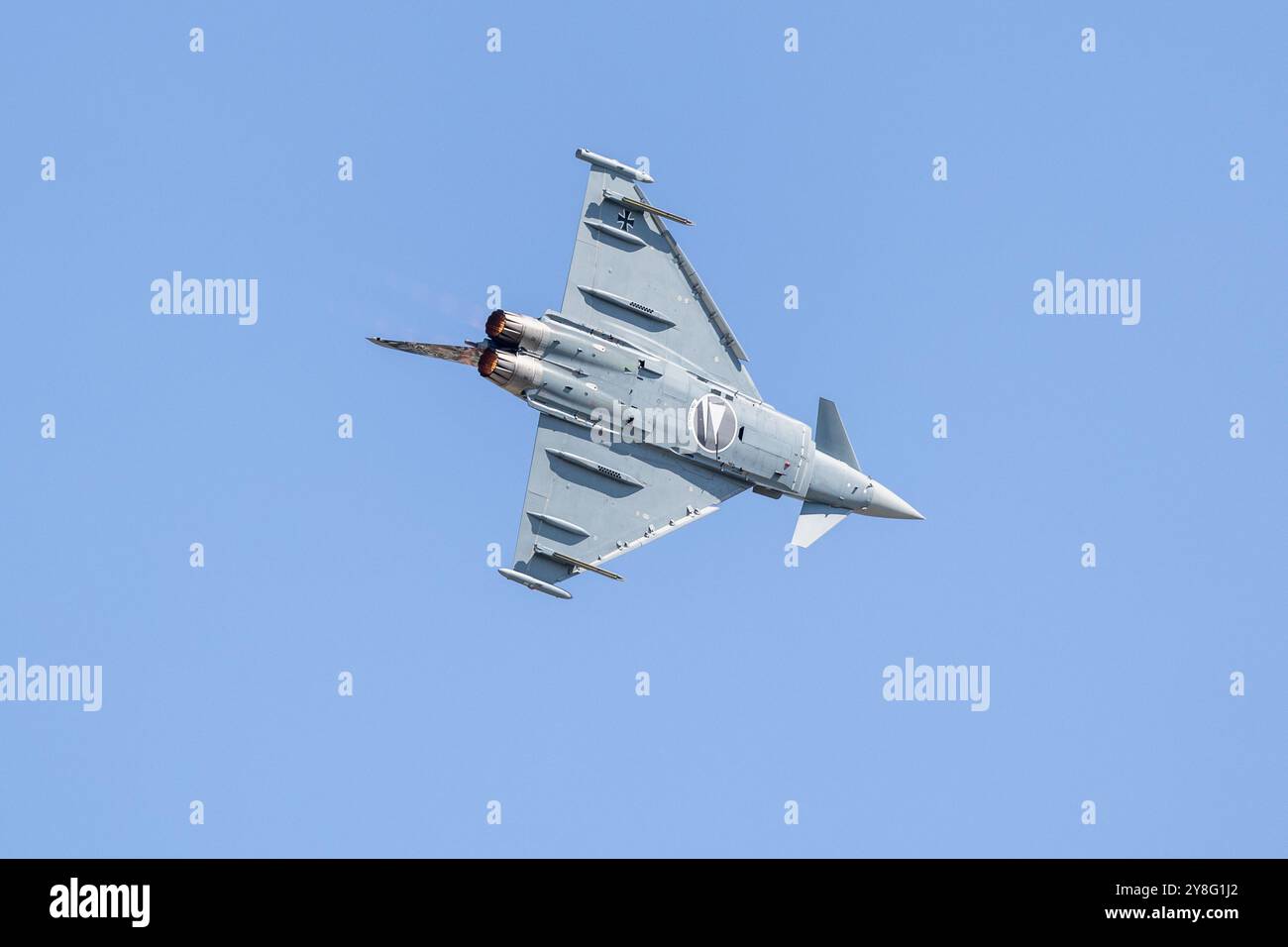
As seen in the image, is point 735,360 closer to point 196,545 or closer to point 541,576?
point 541,576

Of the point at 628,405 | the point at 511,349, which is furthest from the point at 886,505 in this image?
the point at 511,349


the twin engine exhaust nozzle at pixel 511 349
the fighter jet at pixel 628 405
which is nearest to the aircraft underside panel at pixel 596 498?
the fighter jet at pixel 628 405

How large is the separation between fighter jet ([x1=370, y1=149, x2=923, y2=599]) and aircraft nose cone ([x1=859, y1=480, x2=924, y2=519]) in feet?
5.97

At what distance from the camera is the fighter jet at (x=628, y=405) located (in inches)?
1861

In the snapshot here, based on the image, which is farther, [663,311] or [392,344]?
[663,311]

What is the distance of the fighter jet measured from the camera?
47.3 meters

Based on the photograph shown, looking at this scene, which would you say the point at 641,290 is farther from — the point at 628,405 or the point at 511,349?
the point at 511,349

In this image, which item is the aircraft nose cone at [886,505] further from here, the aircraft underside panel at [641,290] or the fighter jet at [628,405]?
the aircraft underside panel at [641,290]

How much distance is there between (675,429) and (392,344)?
8010 mm

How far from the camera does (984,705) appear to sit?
52.1 meters

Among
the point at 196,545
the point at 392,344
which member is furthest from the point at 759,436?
the point at 196,545

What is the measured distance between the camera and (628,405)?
47969mm

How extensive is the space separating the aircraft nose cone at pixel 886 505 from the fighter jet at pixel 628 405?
1819 mm

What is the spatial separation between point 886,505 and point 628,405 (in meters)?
8.59
